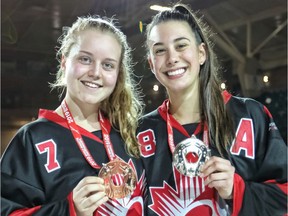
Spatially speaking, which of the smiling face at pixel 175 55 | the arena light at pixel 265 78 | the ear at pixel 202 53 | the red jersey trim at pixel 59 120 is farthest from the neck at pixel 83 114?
the arena light at pixel 265 78

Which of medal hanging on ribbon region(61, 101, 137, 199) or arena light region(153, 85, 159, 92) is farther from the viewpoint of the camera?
arena light region(153, 85, 159, 92)

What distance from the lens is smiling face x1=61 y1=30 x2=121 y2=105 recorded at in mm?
1076

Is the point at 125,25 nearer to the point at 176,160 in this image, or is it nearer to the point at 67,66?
the point at 67,66

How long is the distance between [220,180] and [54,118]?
0.52 metres

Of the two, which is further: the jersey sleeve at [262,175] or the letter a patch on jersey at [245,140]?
the letter a patch on jersey at [245,140]

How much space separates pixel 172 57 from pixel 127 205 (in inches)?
A: 18.4

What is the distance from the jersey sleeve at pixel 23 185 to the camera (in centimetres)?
98

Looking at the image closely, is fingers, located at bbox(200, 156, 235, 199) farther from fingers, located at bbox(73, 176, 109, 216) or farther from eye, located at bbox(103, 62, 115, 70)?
eye, located at bbox(103, 62, 115, 70)

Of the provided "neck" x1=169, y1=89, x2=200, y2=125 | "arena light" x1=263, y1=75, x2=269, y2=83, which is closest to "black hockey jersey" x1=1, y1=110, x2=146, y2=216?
"neck" x1=169, y1=89, x2=200, y2=125

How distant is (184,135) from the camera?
3.82 feet

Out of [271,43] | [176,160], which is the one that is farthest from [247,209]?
[271,43]

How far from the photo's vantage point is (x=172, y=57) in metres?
1.11

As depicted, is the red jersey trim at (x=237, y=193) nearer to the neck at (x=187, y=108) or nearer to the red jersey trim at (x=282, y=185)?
the red jersey trim at (x=282, y=185)

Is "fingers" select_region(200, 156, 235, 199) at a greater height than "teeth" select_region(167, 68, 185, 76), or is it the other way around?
"teeth" select_region(167, 68, 185, 76)
